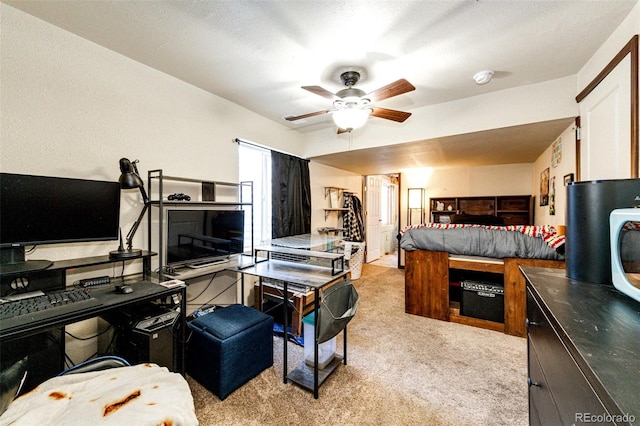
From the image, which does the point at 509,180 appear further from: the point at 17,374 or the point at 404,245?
the point at 17,374

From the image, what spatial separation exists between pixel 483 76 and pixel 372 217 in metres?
3.91

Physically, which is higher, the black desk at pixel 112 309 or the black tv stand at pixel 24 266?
the black tv stand at pixel 24 266

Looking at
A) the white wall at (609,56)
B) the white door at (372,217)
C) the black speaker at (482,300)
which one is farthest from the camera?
the white door at (372,217)

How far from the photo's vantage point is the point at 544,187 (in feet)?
11.5

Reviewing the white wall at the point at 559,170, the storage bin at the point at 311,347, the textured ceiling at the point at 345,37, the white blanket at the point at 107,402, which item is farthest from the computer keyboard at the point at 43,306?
the white wall at the point at 559,170

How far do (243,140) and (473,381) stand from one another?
312cm

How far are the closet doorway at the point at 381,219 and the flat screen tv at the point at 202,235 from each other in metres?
3.52

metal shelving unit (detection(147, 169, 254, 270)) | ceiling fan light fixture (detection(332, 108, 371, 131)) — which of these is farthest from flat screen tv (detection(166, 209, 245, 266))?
ceiling fan light fixture (detection(332, 108, 371, 131))

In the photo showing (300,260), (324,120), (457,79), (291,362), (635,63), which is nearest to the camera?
(635,63)

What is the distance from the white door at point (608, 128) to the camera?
155 centimetres

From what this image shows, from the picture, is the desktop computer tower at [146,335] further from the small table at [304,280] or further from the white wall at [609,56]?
the white wall at [609,56]

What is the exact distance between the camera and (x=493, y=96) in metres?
2.54

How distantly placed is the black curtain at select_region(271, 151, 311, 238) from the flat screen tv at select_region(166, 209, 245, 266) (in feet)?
2.48

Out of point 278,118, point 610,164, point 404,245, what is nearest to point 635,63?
point 610,164
